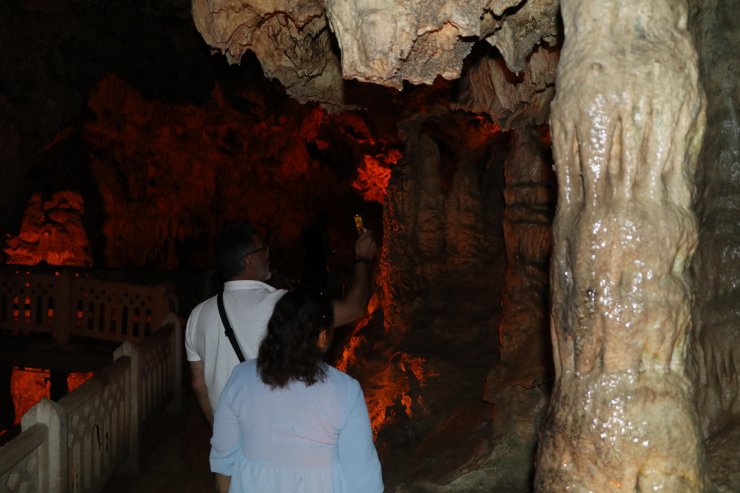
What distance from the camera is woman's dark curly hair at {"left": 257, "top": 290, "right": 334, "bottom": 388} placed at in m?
2.20

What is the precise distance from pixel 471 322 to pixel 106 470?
4606mm

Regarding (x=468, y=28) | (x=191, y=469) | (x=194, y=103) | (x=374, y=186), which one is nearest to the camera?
(x=468, y=28)

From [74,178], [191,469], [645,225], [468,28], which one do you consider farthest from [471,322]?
[74,178]

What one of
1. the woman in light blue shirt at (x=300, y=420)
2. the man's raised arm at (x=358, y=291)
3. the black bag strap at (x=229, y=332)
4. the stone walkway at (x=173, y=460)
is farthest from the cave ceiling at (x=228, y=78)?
the stone walkway at (x=173, y=460)

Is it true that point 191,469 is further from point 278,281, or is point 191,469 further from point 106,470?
point 278,281

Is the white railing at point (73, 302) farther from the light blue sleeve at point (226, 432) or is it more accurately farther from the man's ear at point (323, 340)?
the man's ear at point (323, 340)

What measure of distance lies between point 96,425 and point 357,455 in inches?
115

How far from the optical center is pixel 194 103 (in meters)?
13.8

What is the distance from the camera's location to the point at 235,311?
2891mm

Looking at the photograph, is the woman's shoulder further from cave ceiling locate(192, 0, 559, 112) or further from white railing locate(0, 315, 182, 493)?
white railing locate(0, 315, 182, 493)

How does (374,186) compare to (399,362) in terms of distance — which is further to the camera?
(374,186)

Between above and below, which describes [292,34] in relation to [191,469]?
above

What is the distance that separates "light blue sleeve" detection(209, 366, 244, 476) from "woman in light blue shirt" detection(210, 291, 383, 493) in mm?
46

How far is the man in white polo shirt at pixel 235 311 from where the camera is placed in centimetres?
287
